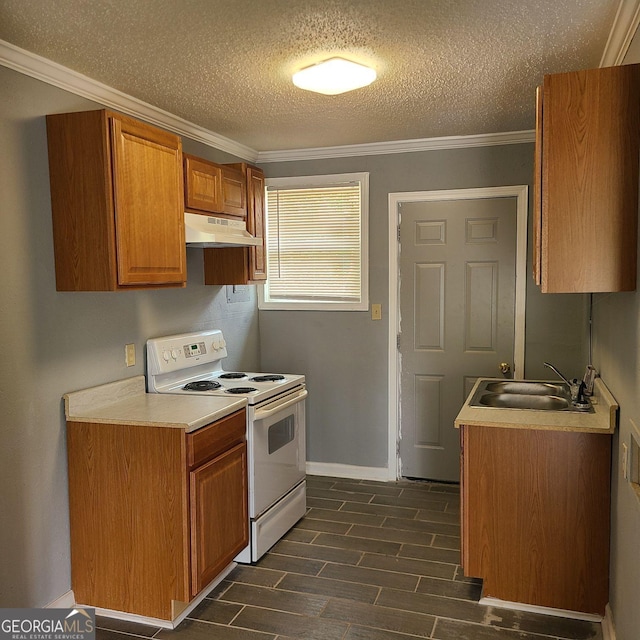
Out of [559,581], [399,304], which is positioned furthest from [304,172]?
[559,581]

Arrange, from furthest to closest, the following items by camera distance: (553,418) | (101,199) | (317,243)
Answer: (317,243) → (553,418) → (101,199)

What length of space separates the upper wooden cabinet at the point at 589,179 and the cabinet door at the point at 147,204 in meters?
1.65

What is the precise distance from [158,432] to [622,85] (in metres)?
2.17

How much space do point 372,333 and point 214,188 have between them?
1.58m

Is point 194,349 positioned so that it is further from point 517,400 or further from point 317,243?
point 517,400

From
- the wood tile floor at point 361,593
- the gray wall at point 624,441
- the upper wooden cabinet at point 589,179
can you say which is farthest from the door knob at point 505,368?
the upper wooden cabinet at point 589,179

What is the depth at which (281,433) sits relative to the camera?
3471 mm

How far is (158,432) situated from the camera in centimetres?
257

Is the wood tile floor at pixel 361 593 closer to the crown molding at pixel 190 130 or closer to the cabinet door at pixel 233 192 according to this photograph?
the cabinet door at pixel 233 192

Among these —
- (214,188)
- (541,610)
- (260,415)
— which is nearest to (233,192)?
(214,188)

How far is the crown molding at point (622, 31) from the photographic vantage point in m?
2.00

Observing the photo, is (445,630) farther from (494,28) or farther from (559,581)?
(494,28)

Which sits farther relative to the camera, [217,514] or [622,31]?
[217,514]

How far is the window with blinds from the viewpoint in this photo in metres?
4.38
